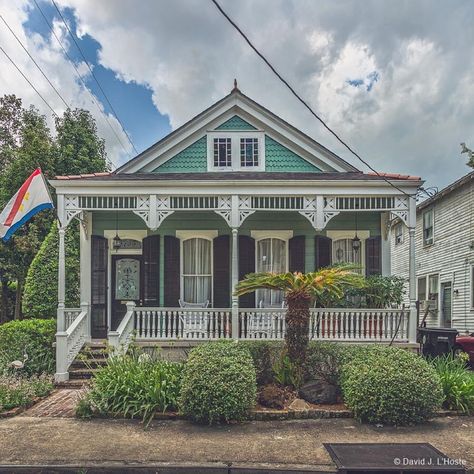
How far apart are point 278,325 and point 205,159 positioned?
5196 mm

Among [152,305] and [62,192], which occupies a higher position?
[62,192]

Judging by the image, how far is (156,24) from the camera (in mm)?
8023

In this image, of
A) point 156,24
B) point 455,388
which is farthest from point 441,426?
point 156,24

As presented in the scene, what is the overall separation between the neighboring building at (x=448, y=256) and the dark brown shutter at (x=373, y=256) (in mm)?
5133

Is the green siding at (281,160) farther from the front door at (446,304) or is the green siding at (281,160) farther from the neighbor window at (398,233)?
the neighbor window at (398,233)

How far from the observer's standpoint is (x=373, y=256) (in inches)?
491

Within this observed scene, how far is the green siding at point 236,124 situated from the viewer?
13156 millimetres

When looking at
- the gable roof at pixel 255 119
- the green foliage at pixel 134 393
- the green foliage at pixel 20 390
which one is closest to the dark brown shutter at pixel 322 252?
the gable roof at pixel 255 119

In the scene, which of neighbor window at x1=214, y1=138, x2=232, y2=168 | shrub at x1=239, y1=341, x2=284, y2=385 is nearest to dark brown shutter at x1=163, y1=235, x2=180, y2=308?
neighbor window at x1=214, y1=138, x2=232, y2=168

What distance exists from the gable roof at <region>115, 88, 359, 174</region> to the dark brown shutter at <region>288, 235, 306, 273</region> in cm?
216

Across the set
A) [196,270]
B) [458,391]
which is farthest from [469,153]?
[458,391]

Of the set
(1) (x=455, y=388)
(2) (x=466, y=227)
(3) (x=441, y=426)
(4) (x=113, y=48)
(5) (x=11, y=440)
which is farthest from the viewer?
(2) (x=466, y=227)

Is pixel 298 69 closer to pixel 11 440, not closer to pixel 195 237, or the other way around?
pixel 195 237

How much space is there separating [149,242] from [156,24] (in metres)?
5.91
